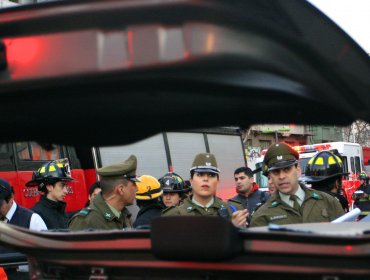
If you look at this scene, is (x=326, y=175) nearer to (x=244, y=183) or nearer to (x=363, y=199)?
(x=244, y=183)

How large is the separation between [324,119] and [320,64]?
222 millimetres

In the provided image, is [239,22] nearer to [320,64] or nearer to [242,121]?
[320,64]

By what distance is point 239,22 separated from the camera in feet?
5.26

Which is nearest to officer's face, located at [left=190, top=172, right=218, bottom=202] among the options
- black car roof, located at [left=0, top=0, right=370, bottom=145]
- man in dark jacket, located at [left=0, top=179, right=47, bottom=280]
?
man in dark jacket, located at [left=0, top=179, right=47, bottom=280]

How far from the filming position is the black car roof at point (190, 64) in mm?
1595

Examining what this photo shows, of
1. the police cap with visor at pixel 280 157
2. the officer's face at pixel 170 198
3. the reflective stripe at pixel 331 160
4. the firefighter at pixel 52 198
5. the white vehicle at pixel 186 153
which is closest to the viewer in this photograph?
the police cap with visor at pixel 280 157

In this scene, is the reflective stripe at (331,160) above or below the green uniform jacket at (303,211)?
above

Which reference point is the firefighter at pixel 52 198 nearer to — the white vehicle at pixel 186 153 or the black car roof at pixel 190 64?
the white vehicle at pixel 186 153

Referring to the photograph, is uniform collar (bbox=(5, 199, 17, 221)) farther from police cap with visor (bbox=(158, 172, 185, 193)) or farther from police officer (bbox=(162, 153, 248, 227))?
police cap with visor (bbox=(158, 172, 185, 193))

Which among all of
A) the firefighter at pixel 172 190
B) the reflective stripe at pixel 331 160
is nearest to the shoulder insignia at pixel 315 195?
the reflective stripe at pixel 331 160

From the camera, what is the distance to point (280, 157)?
4234 mm

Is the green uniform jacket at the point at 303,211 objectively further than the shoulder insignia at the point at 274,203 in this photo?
No

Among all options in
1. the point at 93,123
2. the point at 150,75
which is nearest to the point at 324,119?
the point at 150,75

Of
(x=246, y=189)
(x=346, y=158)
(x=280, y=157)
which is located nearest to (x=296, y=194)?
(x=280, y=157)
